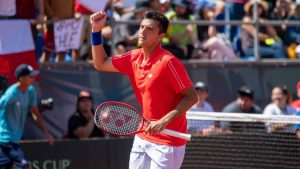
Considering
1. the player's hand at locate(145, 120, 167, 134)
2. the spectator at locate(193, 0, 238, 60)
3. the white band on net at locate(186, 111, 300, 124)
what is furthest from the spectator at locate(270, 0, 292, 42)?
the player's hand at locate(145, 120, 167, 134)

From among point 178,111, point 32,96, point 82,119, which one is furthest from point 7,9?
point 178,111

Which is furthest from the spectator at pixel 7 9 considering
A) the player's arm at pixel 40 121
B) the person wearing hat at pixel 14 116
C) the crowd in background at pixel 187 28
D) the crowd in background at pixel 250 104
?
the crowd in background at pixel 250 104

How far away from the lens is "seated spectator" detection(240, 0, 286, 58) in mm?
14031

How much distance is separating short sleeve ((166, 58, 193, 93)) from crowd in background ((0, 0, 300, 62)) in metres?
4.42

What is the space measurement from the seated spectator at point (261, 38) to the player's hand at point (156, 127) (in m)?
6.36

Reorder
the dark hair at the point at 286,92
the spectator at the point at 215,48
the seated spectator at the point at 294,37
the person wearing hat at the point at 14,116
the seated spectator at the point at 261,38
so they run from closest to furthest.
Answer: the person wearing hat at the point at 14,116, the dark hair at the point at 286,92, the spectator at the point at 215,48, the seated spectator at the point at 261,38, the seated spectator at the point at 294,37

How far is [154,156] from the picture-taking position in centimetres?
810

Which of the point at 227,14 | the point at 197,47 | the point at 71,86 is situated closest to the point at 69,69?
the point at 71,86

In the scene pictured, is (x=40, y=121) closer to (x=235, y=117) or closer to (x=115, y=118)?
(x=235, y=117)

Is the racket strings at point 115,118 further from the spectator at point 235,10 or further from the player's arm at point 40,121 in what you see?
the spectator at point 235,10

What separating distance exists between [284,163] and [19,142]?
3.62 meters

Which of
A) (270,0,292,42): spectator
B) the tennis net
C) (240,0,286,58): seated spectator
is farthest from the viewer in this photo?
(270,0,292,42): spectator

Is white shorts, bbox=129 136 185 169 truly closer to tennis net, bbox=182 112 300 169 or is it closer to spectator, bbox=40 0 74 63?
tennis net, bbox=182 112 300 169

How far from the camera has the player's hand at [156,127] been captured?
7.67m
